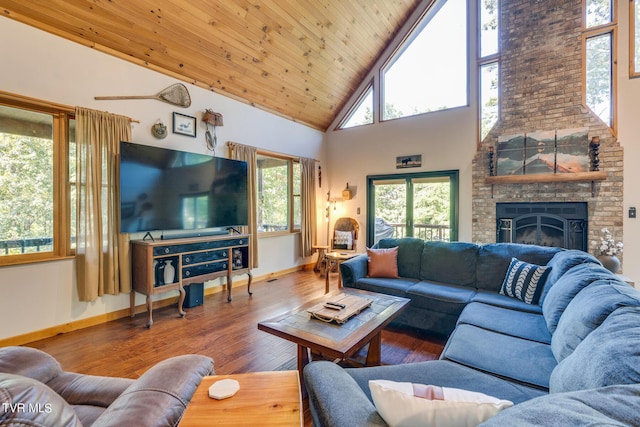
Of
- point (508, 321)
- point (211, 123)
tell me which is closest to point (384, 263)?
point (508, 321)

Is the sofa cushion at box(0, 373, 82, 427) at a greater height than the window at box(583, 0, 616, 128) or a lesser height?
lesser

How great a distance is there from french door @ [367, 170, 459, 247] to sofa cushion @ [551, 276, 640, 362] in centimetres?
358

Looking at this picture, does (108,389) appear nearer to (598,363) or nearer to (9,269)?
(598,363)

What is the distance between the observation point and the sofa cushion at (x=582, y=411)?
1.89 feet

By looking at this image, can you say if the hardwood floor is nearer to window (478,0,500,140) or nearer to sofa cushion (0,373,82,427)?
sofa cushion (0,373,82,427)

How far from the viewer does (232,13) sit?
349cm

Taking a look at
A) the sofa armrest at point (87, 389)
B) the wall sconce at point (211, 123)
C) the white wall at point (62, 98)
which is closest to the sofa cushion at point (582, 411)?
the sofa armrest at point (87, 389)

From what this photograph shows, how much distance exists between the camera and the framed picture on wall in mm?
3801

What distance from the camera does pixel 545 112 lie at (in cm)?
436

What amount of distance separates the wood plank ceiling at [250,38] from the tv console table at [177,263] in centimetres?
224

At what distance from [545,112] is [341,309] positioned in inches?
179

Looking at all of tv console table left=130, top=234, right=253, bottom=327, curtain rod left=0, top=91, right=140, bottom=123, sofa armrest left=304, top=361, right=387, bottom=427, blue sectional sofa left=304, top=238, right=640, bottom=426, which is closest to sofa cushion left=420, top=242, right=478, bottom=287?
blue sectional sofa left=304, top=238, right=640, bottom=426

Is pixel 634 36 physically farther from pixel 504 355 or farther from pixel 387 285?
pixel 504 355

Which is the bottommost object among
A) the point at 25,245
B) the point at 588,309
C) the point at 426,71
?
the point at 588,309
